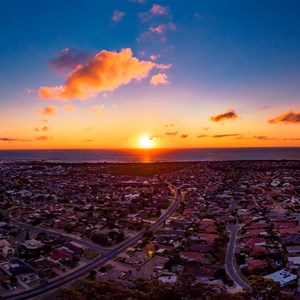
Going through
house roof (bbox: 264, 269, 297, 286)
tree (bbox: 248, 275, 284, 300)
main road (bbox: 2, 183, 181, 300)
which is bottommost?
main road (bbox: 2, 183, 181, 300)

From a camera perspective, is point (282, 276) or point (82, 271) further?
point (82, 271)

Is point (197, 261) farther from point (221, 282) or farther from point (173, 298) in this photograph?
point (173, 298)

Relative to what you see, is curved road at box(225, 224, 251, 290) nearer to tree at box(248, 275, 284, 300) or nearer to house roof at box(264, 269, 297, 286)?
tree at box(248, 275, 284, 300)

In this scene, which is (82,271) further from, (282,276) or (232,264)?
(282,276)

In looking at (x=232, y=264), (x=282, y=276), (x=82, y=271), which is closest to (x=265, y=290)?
(x=282, y=276)

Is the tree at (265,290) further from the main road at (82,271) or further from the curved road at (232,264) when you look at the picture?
the main road at (82,271)

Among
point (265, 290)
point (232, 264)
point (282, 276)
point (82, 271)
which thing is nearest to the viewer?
point (265, 290)

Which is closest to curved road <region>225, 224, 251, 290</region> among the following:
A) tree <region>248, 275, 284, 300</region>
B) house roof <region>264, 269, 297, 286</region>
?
tree <region>248, 275, 284, 300</region>

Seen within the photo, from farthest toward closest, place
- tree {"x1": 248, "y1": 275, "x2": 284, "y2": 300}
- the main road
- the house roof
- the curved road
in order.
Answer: the curved road → the house roof → the main road → tree {"x1": 248, "y1": 275, "x2": 284, "y2": 300}
